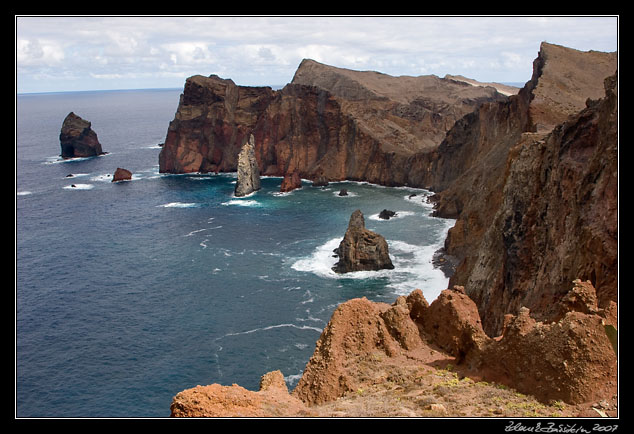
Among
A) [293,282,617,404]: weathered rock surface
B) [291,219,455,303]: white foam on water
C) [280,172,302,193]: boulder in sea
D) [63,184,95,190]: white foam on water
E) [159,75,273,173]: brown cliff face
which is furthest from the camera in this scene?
[159,75,273,173]: brown cliff face

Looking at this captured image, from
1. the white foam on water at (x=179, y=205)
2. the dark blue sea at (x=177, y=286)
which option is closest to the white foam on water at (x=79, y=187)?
the dark blue sea at (x=177, y=286)

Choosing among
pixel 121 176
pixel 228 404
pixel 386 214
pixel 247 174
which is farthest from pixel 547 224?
pixel 121 176

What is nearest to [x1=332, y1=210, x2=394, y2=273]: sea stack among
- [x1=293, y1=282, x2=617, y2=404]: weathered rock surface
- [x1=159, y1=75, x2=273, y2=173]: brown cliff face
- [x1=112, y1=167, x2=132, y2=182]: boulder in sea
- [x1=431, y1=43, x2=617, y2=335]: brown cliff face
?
[x1=431, y1=43, x2=617, y2=335]: brown cliff face

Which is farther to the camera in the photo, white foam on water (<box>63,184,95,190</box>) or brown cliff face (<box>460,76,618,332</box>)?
white foam on water (<box>63,184,95,190</box>)

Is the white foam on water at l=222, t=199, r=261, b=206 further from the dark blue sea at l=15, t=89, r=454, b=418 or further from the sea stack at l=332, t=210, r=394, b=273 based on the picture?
the sea stack at l=332, t=210, r=394, b=273

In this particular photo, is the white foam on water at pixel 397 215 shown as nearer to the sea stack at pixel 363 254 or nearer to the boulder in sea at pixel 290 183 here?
the sea stack at pixel 363 254

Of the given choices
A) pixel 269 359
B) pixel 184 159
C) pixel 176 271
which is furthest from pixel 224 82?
pixel 269 359
